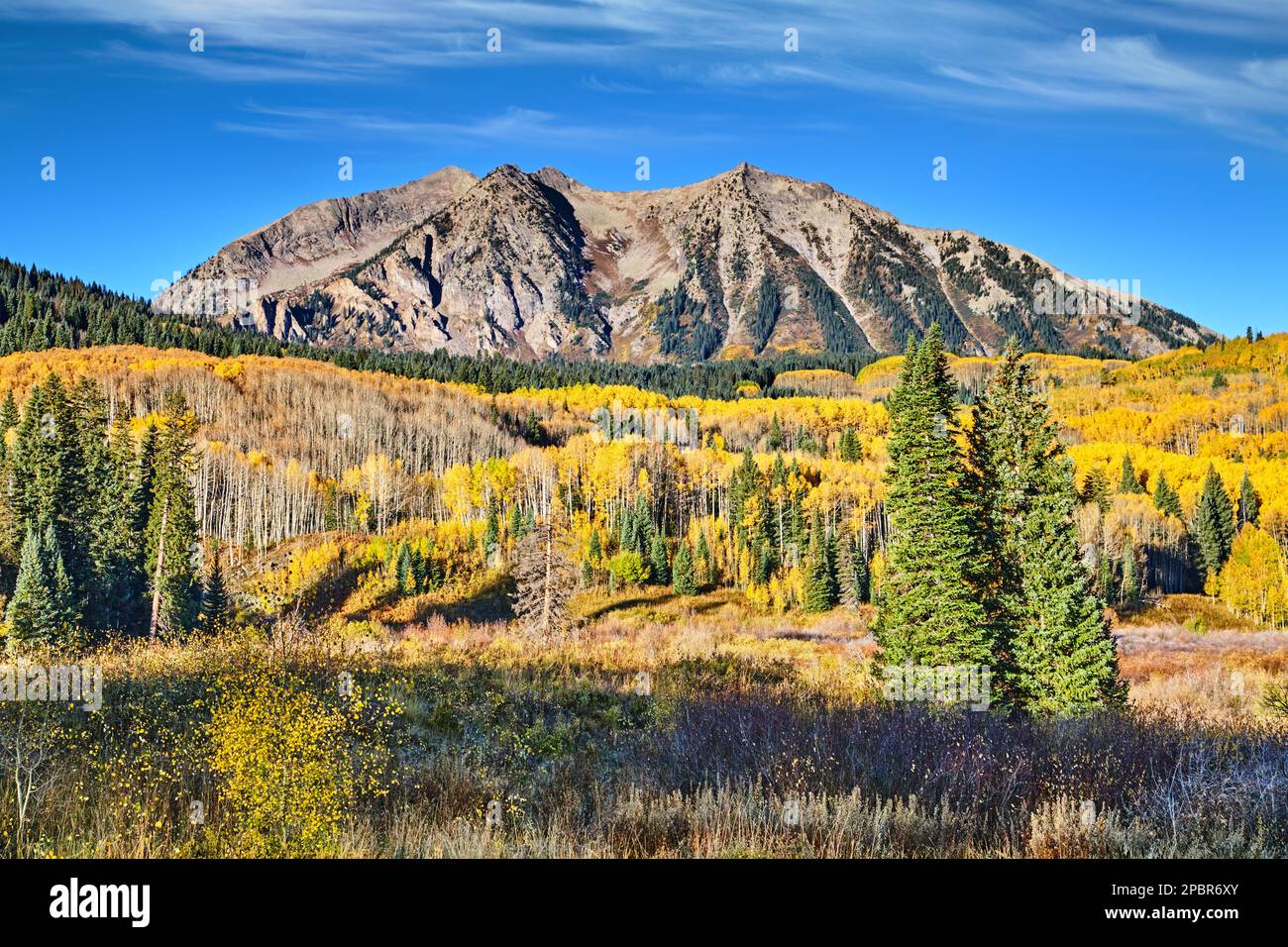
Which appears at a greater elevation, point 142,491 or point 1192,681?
point 142,491

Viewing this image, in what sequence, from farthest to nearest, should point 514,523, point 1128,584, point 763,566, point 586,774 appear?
point 514,523, point 763,566, point 1128,584, point 586,774

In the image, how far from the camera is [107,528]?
149 feet

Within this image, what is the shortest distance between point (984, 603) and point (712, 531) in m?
84.8

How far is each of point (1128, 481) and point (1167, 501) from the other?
12698 millimetres

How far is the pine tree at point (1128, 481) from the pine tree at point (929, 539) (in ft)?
439

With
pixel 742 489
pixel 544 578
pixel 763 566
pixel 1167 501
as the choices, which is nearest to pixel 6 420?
pixel 544 578

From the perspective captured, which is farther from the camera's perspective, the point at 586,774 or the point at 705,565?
the point at 705,565

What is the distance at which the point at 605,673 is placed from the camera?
18.7m

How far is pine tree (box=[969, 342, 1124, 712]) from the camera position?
63.0 ft

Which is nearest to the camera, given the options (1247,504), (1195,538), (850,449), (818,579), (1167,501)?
(818,579)

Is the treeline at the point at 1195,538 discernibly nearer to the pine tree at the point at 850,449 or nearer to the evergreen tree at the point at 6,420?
the pine tree at the point at 850,449

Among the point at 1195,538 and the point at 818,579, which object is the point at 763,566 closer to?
the point at 818,579
